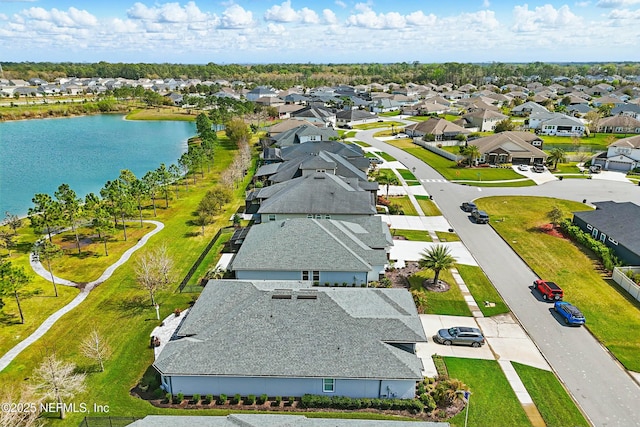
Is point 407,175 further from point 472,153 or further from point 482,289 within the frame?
point 482,289

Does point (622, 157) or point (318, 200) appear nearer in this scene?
point (318, 200)

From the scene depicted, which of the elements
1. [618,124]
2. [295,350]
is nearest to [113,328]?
[295,350]


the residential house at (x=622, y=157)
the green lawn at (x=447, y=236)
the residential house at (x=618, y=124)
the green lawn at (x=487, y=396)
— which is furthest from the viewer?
the residential house at (x=618, y=124)

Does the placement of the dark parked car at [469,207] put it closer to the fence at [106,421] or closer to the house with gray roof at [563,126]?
the fence at [106,421]

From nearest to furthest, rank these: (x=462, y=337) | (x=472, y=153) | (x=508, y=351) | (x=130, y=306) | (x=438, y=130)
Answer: (x=508, y=351) < (x=462, y=337) < (x=130, y=306) < (x=472, y=153) < (x=438, y=130)

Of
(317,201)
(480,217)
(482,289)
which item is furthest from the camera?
(480,217)

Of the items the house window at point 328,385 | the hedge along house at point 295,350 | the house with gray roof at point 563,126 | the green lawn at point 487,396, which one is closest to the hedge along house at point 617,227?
the green lawn at point 487,396

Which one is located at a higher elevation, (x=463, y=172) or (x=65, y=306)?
(x=463, y=172)
